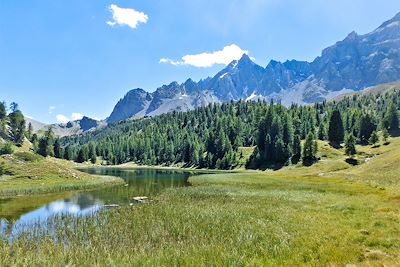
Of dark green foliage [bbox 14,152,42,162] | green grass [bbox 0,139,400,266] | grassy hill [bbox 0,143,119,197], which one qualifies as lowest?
green grass [bbox 0,139,400,266]

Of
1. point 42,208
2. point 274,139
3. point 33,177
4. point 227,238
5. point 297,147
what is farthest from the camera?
point 274,139

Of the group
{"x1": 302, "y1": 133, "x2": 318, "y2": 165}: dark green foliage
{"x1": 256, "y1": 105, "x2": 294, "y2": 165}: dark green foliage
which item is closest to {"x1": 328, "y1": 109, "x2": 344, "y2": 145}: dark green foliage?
{"x1": 256, "y1": 105, "x2": 294, "y2": 165}: dark green foliage

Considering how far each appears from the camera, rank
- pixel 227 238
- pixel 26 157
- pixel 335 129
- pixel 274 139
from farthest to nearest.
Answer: pixel 335 129
pixel 274 139
pixel 26 157
pixel 227 238

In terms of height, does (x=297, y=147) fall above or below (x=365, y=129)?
below

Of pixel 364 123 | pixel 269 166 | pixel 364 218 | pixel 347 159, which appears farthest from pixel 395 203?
pixel 364 123

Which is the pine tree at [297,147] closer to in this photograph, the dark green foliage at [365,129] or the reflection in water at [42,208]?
the dark green foliage at [365,129]

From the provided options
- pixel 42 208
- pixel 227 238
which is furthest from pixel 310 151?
pixel 227 238

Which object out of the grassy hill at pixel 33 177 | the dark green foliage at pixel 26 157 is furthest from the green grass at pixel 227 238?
the dark green foliage at pixel 26 157

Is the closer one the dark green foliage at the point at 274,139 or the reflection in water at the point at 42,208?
the reflection in water at the point at 42,208

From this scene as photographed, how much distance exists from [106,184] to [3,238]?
6500 centimetres

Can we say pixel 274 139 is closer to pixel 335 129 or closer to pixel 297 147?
pixel 297 147

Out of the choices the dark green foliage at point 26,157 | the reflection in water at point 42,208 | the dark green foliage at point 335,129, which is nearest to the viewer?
the reflection in water at point 42,208

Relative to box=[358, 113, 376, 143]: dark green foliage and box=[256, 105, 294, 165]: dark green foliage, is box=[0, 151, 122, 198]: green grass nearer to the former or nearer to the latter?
box=[256, 105, 294, 165]: dark green foliage

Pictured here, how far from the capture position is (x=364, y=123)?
19838cm
